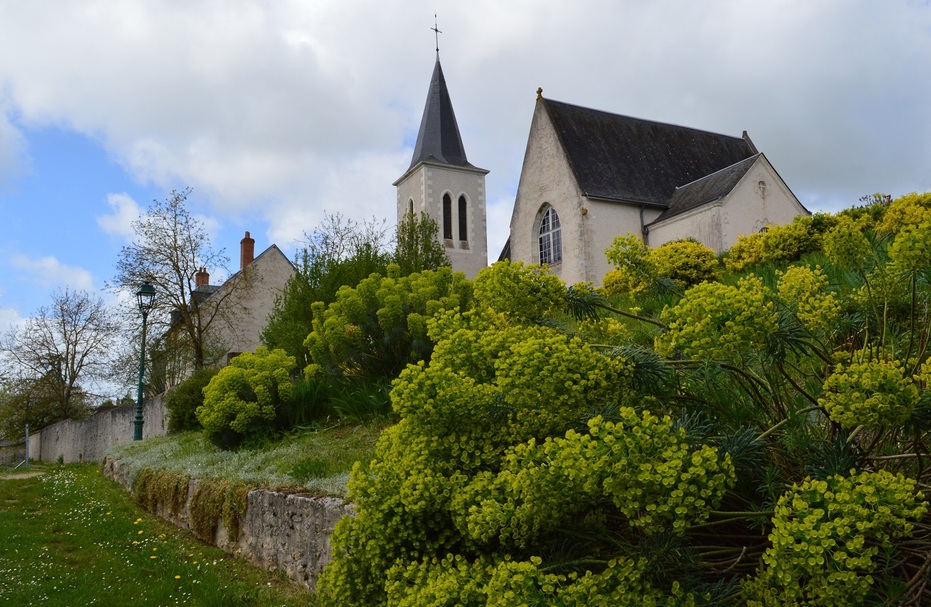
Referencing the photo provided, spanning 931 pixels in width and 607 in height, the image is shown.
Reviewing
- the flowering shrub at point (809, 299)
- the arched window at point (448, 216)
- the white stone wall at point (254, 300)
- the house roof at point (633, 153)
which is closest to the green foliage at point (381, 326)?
the flowering shrub at point (809, 299)

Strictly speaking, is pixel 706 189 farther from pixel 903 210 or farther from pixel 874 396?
pixel 874 396

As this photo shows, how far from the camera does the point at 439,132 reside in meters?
33.8

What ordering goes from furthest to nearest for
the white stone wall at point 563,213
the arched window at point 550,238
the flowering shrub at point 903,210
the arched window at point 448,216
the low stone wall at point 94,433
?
the arched window at point 448,216, the arched window at point 550,238, the white stone wall at point 563,213, the low stone wall at point 94,433, the flowering shrub at point 903,210

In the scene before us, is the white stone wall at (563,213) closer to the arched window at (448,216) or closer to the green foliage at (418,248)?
the green foliage at (418,248)

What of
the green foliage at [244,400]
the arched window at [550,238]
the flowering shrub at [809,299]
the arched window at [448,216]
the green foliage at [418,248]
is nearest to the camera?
the flowering shrub at [809,299]

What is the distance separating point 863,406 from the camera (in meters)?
2.27

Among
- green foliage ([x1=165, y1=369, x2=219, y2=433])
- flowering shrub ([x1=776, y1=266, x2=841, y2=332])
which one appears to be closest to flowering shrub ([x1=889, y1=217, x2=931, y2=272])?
flowering shrub ([x1=776, y1=266, x2=841, y2=332])

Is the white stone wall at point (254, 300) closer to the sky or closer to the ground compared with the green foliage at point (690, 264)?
closer to the sky

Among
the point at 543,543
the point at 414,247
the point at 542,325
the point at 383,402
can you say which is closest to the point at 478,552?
the point at 543,543

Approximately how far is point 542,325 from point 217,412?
20.0ft

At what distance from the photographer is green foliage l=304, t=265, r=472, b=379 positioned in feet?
26.8

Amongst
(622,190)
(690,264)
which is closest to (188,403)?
(690,264)

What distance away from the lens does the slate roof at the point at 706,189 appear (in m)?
20.7

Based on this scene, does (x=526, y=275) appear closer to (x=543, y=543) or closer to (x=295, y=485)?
(x=543, y=543)
